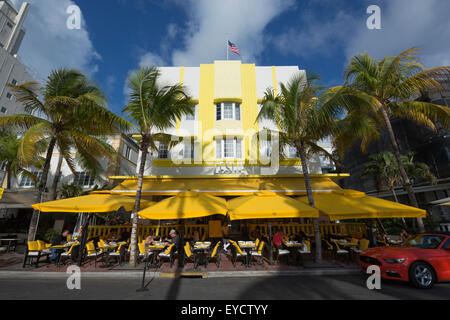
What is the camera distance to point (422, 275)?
613 cm

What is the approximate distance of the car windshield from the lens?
22.1 feet

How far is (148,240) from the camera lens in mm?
9734

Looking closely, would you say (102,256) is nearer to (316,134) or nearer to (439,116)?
(316,134)

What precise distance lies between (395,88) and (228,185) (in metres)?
11.6

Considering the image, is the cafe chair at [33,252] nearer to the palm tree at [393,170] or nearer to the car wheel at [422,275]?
the car wheel at [422,275]

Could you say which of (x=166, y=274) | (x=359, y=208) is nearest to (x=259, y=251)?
(x=166, y=274)

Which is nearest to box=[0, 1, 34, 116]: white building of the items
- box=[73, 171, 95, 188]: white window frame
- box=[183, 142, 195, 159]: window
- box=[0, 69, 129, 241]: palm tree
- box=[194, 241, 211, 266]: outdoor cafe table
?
box=[73, 171, 95, 188]: white window frame

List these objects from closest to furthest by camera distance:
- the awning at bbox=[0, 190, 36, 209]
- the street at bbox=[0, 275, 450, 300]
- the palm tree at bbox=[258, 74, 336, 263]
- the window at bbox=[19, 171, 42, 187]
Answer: the street at bbox=[0, 275, 450, 300]
the palm tree at bbox=[258, 74, 336, 263]
the awning at bbox=[0, 190, 36, 209]
the window at bbox=[19, 171, 42, 187]

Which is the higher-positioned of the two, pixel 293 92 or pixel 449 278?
pixel 293 92

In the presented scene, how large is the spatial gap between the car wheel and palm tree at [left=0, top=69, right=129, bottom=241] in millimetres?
13201

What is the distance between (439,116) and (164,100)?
1514 cm

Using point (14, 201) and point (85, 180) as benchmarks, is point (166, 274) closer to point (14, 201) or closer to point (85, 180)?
point (14, 201)

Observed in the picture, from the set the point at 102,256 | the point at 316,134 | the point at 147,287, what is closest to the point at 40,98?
the point at 102,256

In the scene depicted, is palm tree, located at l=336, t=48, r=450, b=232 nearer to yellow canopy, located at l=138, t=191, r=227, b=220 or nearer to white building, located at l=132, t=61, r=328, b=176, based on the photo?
white building, located at l=132, t=61, r=328, b=176
